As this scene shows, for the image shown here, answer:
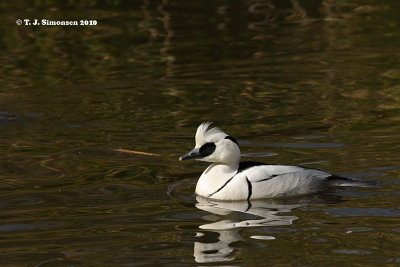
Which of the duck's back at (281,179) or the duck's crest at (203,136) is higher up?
the duck's crest at (203,136)

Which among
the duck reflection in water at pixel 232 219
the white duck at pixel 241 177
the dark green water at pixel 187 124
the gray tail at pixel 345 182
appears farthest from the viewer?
the gray tail at pixel 345 182

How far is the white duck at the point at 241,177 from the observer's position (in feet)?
30.9

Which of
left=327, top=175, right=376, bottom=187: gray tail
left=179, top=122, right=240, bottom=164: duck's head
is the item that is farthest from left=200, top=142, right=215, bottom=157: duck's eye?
left=327, top=175, right=376, bottom=187: gray tail

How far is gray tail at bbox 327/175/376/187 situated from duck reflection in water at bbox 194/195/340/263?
193 mm

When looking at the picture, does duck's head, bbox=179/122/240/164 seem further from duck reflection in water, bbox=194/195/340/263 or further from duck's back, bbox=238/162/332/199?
duck reflection in water, bbox=194/195/340/263

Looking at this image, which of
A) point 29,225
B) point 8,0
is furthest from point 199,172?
point 8,0

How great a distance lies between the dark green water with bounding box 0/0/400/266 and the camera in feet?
26.3

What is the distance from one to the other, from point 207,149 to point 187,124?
3.79m

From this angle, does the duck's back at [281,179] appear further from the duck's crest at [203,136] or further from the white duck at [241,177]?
the duck's crest at [203,136]

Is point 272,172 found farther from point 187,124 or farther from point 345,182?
point 187,124

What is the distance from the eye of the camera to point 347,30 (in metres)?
19.9

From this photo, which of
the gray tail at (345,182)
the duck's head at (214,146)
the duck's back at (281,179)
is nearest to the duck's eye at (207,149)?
the duck's head at (214,146)

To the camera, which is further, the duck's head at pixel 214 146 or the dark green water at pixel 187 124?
the duck's head at pixel 214 146

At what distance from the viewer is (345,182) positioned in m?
9.59
